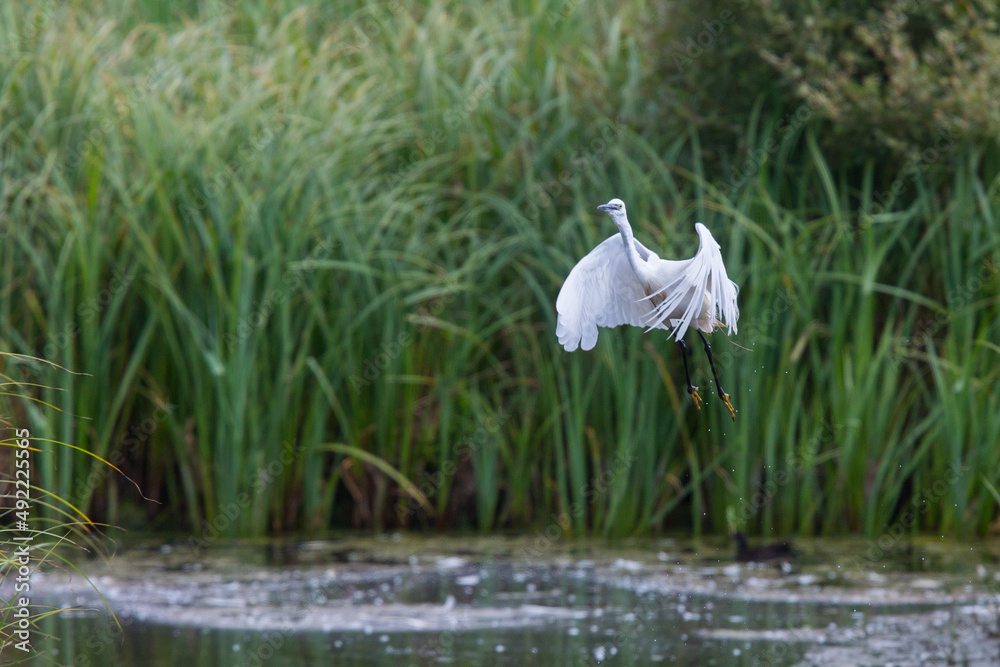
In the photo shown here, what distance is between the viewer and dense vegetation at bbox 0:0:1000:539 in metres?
5.84

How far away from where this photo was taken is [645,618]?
15.8 ft

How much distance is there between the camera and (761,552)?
17.9 feet

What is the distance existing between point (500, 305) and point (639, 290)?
3653 millimetres

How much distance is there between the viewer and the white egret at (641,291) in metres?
2.49

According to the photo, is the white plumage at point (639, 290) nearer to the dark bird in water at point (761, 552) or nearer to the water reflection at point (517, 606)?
the water reflection at point (517, 606)

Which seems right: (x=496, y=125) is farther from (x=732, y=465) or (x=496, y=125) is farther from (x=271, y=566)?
(x=271, y=566)

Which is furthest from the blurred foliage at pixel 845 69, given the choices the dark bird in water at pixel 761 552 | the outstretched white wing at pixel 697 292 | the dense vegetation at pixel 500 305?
the outstretched white wing at pixel 697 292

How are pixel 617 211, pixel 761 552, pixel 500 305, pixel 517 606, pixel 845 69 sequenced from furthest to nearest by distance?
pixel 500 305 < pixel 845 69 < pixel 761 552 < pixel 517 606 < pixel 617 211

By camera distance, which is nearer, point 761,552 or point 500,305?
point 761,552

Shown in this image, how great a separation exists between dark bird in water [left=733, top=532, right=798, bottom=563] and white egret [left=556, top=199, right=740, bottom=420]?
287cm

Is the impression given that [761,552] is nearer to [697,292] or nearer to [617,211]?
[697,292]

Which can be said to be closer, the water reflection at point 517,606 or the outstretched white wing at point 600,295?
the outstretched white wing at point 600,295

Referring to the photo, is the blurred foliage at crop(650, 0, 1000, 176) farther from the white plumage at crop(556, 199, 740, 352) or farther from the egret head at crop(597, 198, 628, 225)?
the egret head at crop(597, 198, 628, 225)

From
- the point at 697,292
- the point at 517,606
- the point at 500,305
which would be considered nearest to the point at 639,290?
the point at 697,292
